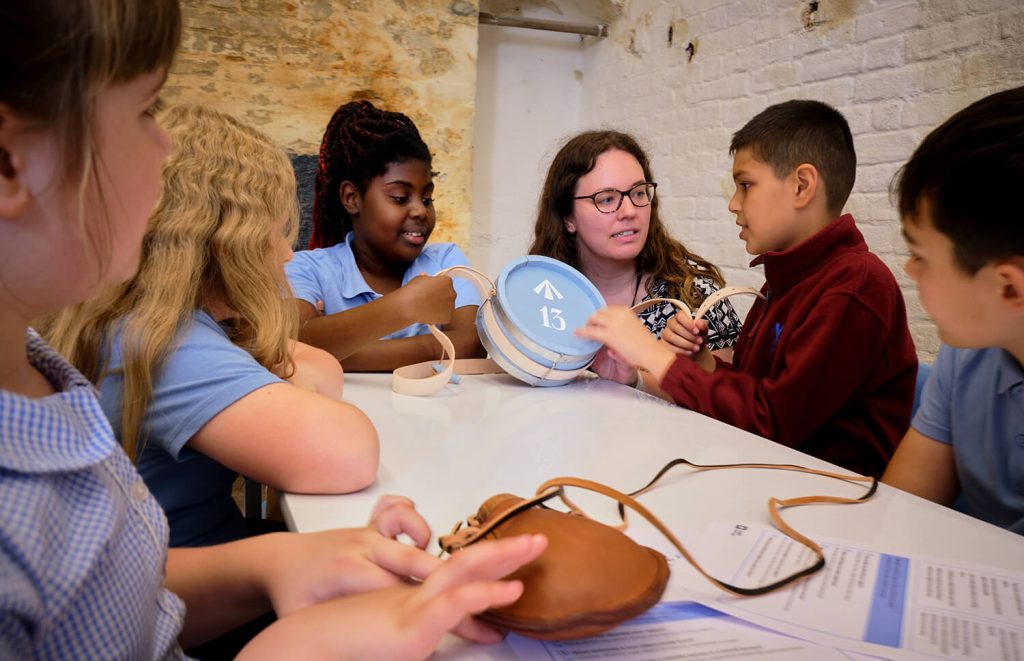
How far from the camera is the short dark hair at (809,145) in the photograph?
1690 mm

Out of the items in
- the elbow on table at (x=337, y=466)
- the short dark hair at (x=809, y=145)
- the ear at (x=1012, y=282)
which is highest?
the short dark hair at (x=809, y=145)

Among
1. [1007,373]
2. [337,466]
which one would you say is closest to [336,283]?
[337,466]

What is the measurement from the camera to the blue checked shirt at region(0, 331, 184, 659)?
0.41m

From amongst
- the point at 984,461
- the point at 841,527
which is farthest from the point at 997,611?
the point at 984,461

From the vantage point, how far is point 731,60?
3.15 m

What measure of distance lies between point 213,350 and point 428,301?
2.32ft

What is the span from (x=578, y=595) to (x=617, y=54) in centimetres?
406

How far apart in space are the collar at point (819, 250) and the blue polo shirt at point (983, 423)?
1.19ft

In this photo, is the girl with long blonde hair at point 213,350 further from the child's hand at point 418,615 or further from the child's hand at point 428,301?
the child's hand at point 428,301

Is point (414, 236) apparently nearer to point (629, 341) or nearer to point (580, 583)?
point (629, 341)

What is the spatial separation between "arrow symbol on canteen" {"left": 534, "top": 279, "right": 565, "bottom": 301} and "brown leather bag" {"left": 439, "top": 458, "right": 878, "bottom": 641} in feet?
3.06

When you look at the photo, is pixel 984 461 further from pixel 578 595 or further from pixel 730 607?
pixel 578 595

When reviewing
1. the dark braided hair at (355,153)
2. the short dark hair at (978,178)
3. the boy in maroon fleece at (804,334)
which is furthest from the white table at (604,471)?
the dark braided hair at (355,153)

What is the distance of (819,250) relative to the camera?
4.95ft
